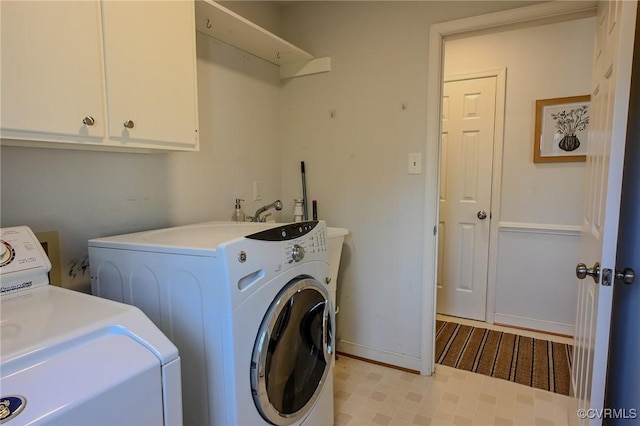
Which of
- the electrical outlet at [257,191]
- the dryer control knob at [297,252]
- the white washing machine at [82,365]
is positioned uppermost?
the electrical outlet at [257,191]

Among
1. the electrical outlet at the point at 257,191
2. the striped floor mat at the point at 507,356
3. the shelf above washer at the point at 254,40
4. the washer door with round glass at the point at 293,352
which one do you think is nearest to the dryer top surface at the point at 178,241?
the washer door with round glass at the point at 293,352

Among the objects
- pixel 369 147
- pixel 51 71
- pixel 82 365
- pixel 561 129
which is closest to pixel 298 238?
pixel 82 365

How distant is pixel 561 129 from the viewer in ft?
8.74

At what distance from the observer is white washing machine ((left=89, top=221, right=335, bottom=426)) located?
1.07 meters

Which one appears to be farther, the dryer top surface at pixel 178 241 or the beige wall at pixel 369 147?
the beige wall at pixel 369 147

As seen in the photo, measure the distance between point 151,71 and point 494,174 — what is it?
8.18ft

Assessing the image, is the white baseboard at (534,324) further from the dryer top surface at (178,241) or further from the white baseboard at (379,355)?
the dryer top surface at (178,241)

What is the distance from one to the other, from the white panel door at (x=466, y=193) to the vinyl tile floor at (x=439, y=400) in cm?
93

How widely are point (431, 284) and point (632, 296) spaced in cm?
97

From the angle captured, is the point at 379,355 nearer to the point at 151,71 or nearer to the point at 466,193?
the point at 466,193

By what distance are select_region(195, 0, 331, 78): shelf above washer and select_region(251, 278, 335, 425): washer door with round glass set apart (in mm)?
1227

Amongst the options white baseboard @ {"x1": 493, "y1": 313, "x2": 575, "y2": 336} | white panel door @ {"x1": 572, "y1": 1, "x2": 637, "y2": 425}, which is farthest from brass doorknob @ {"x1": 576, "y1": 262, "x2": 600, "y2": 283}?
white baseboard @ {"x1": 493, "y1": 313, "x2": 575, "y2": 336}

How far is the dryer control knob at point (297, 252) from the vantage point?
129 centimetres

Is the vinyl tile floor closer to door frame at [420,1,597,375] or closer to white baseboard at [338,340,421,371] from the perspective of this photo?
white baseboard at [338,340,421,371]
